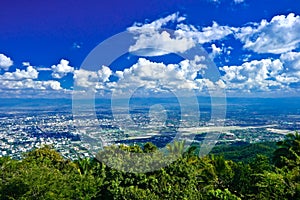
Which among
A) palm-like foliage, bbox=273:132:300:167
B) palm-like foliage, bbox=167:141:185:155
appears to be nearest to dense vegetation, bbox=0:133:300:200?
palm-like foliage, bbox=273:132:300:167

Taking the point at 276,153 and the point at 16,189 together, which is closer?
the point at 16,189

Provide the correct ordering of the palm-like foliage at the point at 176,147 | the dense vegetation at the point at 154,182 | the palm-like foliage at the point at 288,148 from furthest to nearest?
the palm-like foliage at the point at 176,147 → the palm-like foliage at the point at 288,148 → the dense vegetation at the point at 154,182

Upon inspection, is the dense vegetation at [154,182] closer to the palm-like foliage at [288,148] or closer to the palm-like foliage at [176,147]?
the palm-like foliage at [288,148]

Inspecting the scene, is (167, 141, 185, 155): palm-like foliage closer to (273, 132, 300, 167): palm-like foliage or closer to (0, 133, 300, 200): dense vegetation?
(0, 133, 300, 200): dense vegetation

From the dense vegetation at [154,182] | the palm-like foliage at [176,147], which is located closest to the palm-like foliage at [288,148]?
the dense vegetation at [154,182]

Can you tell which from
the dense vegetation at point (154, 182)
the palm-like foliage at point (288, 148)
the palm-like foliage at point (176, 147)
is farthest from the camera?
the palm-like foliage at point (176, 147)

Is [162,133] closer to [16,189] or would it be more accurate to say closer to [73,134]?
[73,134]

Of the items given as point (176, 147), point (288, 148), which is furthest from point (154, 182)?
point (288, 148)

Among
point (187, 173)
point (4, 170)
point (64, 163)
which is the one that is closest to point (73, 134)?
point (64, 163)

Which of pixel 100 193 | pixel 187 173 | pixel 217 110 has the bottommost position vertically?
pixel 100 193

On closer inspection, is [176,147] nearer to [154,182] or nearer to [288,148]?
[288,148]

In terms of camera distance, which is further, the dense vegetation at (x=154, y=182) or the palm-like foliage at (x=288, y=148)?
the palm-like foliage at (x=288, y=148)
